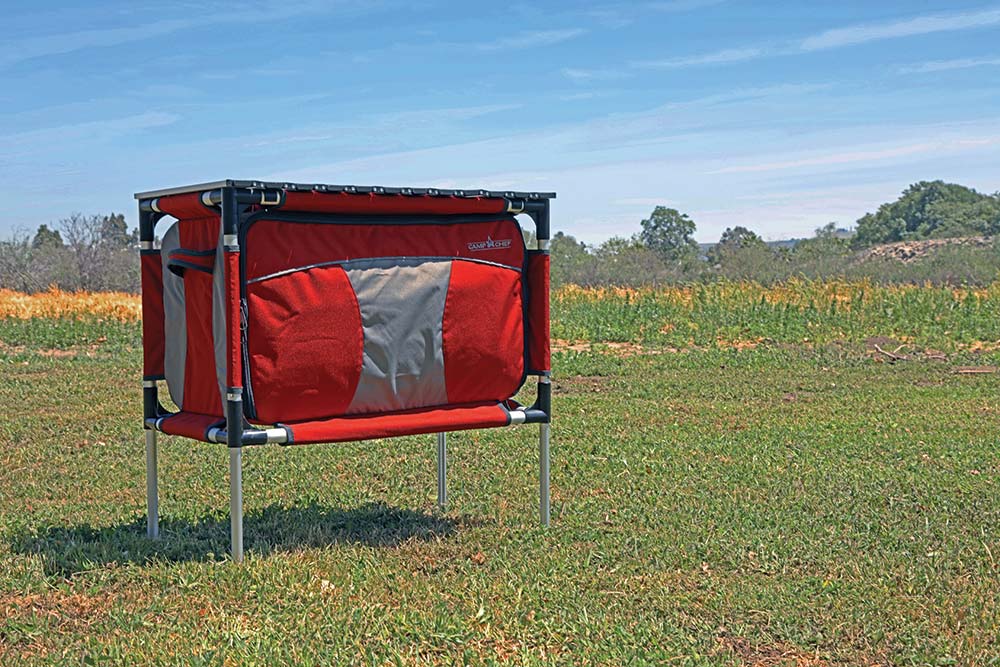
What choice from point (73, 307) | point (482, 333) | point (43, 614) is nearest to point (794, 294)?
point (73, 307)

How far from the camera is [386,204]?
18.6 ft

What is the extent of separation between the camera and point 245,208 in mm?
5406

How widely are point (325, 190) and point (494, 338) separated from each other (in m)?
1.22

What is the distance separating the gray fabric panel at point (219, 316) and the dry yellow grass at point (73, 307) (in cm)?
1780

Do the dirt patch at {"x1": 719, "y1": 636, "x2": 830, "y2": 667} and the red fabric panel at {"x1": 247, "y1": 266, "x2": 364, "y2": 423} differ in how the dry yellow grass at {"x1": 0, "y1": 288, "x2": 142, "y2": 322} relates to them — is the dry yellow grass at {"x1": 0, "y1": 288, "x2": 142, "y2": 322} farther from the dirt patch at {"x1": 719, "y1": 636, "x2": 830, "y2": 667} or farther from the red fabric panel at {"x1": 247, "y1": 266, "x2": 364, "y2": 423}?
the dirt patch at {"x1": 719, "y1": 636, "x2": 830, "y2": 667}

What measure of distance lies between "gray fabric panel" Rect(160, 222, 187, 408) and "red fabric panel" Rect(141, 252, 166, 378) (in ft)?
0.16

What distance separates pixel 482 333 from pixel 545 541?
1.13 metres

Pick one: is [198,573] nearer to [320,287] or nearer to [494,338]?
[320,287]

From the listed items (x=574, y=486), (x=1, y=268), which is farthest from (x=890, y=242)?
(x=574, y=486)

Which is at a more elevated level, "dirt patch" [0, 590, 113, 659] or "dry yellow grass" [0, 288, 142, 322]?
"dry yellow grass" [0, 288, 142, 322]

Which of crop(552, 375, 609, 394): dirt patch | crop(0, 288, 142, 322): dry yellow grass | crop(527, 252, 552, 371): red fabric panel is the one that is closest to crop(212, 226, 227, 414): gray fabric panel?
crop(527, 252, 552, 371): red fabric panel

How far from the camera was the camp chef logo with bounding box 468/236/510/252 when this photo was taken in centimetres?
604

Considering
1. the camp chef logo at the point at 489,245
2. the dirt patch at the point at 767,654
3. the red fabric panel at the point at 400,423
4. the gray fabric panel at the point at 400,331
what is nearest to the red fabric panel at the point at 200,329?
the red fabric panel at the point at 400,423

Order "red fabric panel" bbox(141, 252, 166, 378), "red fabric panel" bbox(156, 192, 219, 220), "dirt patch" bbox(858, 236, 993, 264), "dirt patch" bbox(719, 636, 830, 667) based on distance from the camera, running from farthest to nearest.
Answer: "dirt patch" bbox(858, 236, 993, 264) → "red fabric panel" bbox(141, 252, 166, 378) → "red fabric panel" bbox(156, 192, 219, 220) → "dirt patch" bbox(719, 636, 830, 667)
